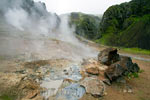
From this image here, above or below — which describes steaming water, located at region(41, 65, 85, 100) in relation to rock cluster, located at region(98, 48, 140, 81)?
below

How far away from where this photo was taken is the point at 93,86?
24.3 feet

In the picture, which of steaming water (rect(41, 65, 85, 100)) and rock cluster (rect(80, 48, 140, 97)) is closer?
steaming water (rect(41, 65, 85, 100))

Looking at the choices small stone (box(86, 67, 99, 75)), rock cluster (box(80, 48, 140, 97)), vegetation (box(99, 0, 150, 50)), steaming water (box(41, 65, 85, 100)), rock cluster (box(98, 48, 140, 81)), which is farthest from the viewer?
vegetation (box(99, 0, 150, 50))

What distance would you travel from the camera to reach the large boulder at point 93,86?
6903mm

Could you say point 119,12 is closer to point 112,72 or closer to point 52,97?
point 112,72

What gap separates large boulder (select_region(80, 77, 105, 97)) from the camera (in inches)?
272

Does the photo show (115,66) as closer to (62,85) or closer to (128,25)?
(62,85)

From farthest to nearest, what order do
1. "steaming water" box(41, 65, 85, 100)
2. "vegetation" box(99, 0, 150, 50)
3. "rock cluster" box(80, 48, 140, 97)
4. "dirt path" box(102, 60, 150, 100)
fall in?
"vegetation" box(99, 0, 150, 50), "rock cluster" box(80, 48, 140, 97), "dirt path" box(102, 60, 150, 100), "steaming water" box(41, 65, 85, 100)

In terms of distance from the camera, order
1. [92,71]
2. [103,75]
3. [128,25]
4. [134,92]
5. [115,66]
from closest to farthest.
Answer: [134,92], [115,66], [103,75], [92,71], [128,25]

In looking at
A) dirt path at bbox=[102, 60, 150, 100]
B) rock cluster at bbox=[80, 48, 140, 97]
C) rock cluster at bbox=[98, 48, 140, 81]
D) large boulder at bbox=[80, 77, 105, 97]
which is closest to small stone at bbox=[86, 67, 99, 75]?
rock cluster at bbox=[80, 48, 140, 97]

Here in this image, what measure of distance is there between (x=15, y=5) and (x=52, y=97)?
31.2m

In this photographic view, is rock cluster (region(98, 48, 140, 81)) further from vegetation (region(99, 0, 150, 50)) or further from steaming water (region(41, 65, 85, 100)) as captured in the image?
vegetation (region(99, 0, 150, 50))

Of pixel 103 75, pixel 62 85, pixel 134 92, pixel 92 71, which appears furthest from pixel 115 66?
pixel 62 85

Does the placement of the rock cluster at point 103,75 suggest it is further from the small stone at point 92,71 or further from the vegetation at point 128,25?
the vegetation at point 128,25
